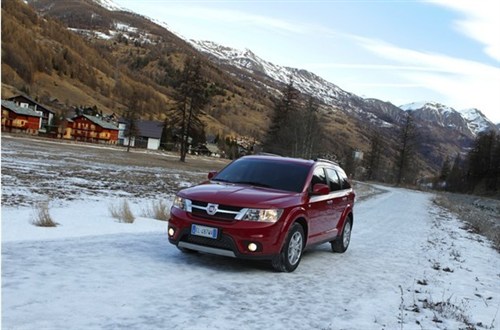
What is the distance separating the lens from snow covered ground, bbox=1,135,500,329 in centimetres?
562

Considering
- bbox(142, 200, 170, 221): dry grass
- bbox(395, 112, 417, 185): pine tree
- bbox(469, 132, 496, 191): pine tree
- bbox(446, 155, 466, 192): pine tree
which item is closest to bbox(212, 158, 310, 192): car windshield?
bbox(142, 200, 170, 221): dry grass

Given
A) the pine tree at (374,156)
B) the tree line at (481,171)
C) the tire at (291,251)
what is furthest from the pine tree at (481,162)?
the tire at (291,251)

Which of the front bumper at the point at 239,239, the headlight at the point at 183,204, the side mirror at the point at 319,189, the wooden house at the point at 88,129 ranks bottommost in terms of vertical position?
the front bumper at the point at 239,239

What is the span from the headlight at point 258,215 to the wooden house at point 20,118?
104 m

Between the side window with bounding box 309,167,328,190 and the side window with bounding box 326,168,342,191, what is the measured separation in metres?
0.31

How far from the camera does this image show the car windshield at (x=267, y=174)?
9336 millimetres

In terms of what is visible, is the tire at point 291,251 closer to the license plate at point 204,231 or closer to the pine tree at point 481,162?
the license plate at point 204,231

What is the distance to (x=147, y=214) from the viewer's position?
1423 cm

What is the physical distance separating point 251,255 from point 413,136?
3587 inches

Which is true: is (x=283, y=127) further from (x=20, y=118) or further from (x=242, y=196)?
(x=20, y=118)

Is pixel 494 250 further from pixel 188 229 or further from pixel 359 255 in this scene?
pixel 188 229

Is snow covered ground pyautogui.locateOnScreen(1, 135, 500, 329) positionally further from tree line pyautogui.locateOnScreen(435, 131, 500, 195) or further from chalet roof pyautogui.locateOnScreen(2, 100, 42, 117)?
chalet roof pyautogui.locateOnScreen(2, 100, 42, 117)

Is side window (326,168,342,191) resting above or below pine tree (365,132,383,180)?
below

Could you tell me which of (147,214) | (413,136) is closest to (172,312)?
(147,214)
